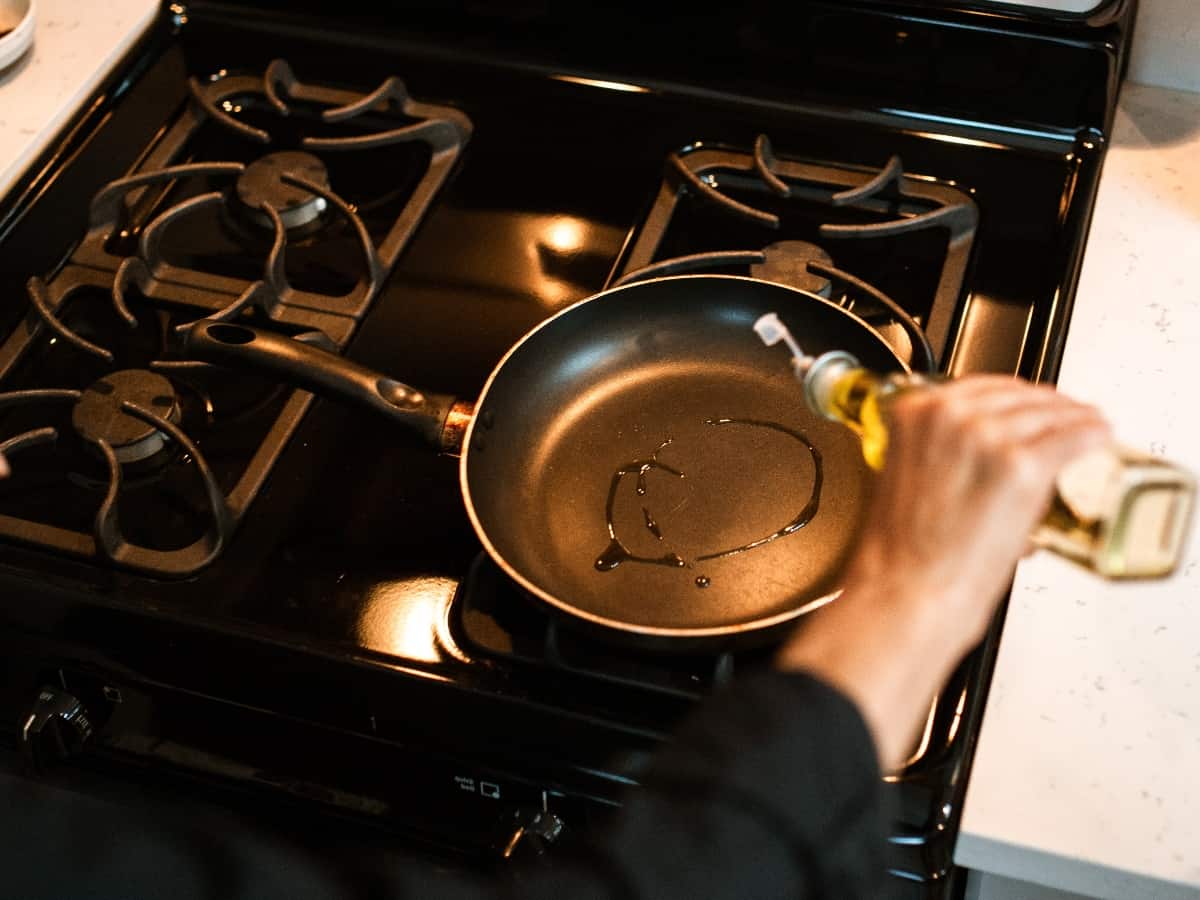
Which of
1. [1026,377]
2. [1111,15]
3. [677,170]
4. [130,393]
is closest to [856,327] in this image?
[1026,377]

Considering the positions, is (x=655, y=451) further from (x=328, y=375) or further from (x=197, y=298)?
(x=197, y=298)

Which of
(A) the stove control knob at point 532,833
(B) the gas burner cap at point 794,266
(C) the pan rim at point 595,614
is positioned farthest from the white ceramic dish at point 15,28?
(A) the stove control knob at point 532,833

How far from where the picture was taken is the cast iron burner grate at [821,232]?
3.21 feet

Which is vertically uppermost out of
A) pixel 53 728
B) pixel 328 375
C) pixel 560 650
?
pixel 328 375

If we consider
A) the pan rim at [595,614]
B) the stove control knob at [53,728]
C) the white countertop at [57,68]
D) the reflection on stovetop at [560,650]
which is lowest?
the stove control knob at [53,728]

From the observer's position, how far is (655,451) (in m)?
0.92

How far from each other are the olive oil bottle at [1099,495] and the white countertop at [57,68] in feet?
2.45

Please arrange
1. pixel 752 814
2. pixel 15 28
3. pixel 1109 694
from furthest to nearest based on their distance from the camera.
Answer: pixel 15 28, pixel 1109 694, pixel 752 814

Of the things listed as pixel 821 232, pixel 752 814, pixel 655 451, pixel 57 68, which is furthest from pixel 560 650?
pixel 57 68

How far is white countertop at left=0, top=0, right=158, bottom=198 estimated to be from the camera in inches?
44.2

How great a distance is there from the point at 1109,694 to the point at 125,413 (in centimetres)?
65

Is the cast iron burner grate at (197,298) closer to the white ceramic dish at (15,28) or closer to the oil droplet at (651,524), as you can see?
the white ceramic dish at (15,28)

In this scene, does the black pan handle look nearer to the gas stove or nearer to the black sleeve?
the gas stove

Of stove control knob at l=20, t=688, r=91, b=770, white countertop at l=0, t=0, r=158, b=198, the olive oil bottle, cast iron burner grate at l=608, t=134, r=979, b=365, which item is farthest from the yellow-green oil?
white countertop at l=0, t=0, r=158, b=198
